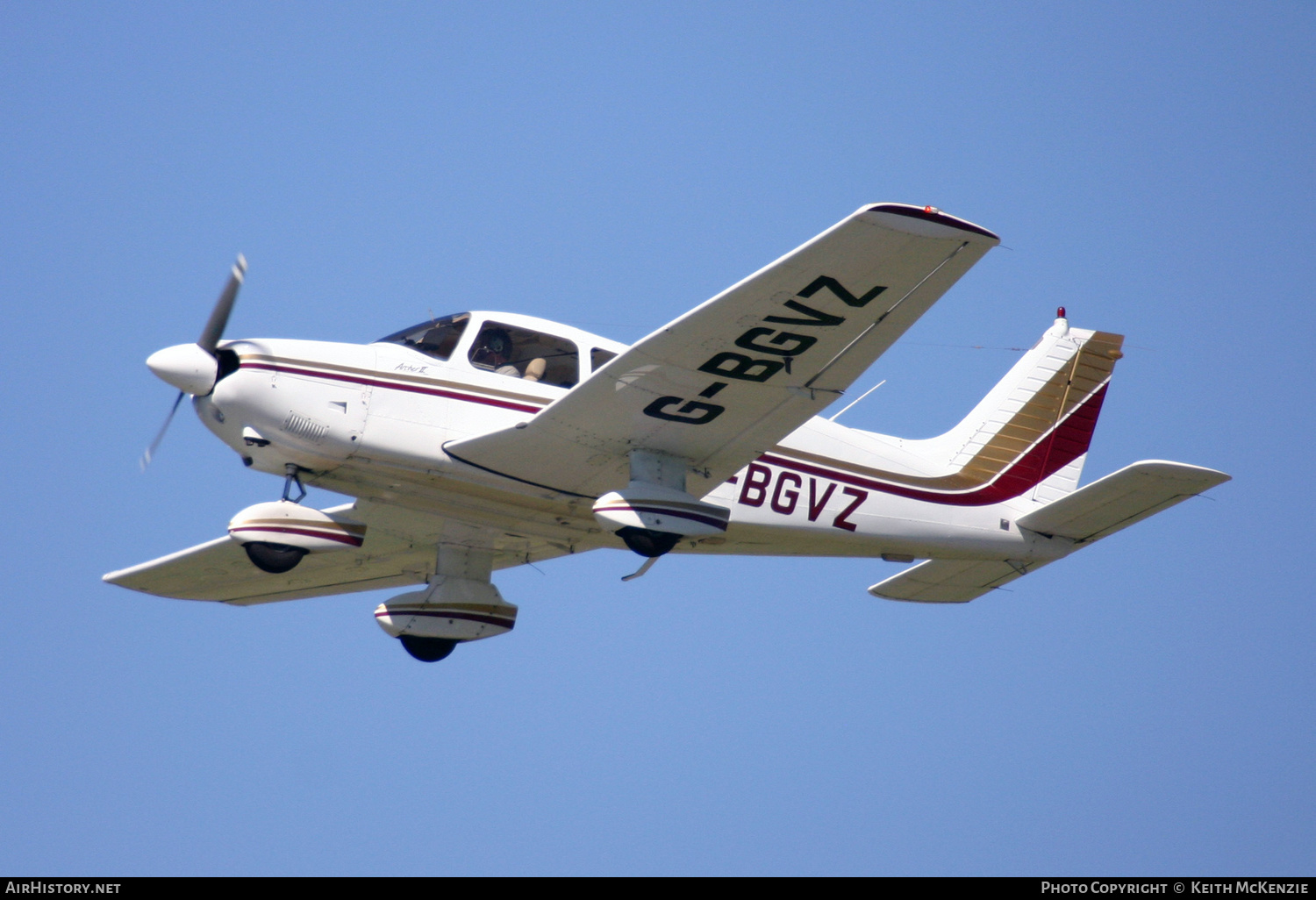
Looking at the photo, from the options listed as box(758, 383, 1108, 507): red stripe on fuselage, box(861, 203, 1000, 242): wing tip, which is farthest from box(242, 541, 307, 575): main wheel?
box(861, 203, 1000, 242): wing tip

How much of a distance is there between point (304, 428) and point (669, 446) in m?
2.85


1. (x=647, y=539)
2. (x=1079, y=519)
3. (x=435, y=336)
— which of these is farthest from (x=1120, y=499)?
(x=435, y=336)

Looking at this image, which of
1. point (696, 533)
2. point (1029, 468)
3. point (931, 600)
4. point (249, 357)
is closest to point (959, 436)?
point (1029, 468)

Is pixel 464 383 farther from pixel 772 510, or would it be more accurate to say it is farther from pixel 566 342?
pixel 772 510

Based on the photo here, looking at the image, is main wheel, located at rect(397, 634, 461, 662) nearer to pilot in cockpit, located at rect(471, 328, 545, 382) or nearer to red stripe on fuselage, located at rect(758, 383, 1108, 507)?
pilot in cockpit, located at rect(471, 328, 545, 382)

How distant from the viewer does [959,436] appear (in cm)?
1317

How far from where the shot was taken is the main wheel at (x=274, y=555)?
11.0 metres

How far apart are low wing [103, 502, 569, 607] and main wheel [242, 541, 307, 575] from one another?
1.07 meters

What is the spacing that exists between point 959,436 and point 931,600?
1675 mm

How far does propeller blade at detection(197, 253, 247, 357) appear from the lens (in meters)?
10.6

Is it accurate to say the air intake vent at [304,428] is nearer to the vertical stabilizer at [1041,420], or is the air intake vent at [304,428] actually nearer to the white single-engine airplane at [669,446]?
the white single-engine airplane at [669,446]

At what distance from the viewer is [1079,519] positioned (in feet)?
39.8

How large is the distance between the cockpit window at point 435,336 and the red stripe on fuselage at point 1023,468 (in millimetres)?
2797

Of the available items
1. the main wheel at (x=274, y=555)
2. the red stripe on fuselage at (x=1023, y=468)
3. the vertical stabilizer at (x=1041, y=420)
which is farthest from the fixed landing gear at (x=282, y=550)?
the vertical stabilizer at (x=1041, y=420)
